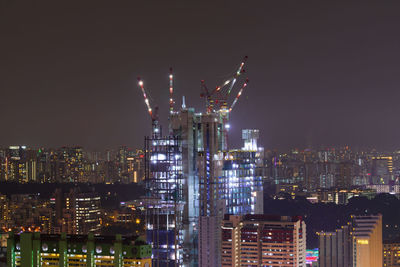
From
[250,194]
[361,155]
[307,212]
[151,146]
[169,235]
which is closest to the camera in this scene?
[169,235]

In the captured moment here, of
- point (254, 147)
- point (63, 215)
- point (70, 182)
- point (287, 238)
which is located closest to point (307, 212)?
point (254, 147)

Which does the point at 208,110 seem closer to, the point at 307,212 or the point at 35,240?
the point at 307,212

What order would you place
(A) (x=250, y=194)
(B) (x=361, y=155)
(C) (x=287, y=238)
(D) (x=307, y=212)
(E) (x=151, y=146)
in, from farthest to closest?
(B) (x=361, y=155) < (D) (x=307, y=212) < (A) (x=250, y=194) < (E) (x=151, y=146) < (C) (x=287, y=238)

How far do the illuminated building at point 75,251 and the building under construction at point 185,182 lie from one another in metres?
4.62

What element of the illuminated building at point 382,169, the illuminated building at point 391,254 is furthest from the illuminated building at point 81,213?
the illuminated building at point 382,169

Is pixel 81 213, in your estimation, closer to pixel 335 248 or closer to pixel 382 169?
pixel 335 248

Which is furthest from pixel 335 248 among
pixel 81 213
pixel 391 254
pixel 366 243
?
pixel 81 213

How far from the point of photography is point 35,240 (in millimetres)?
12977

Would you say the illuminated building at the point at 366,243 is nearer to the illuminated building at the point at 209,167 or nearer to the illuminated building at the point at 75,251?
the illuminated building at the point at 209,167

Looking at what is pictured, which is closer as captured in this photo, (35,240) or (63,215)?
(35,240)

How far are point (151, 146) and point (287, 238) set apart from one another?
4.71 m

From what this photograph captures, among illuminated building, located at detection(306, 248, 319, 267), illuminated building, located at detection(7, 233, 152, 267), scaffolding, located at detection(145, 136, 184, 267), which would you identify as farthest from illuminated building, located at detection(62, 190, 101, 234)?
illuminated building, located at detection(7, 233, 152, 267)

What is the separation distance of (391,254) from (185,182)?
4.89m

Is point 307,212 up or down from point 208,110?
down
